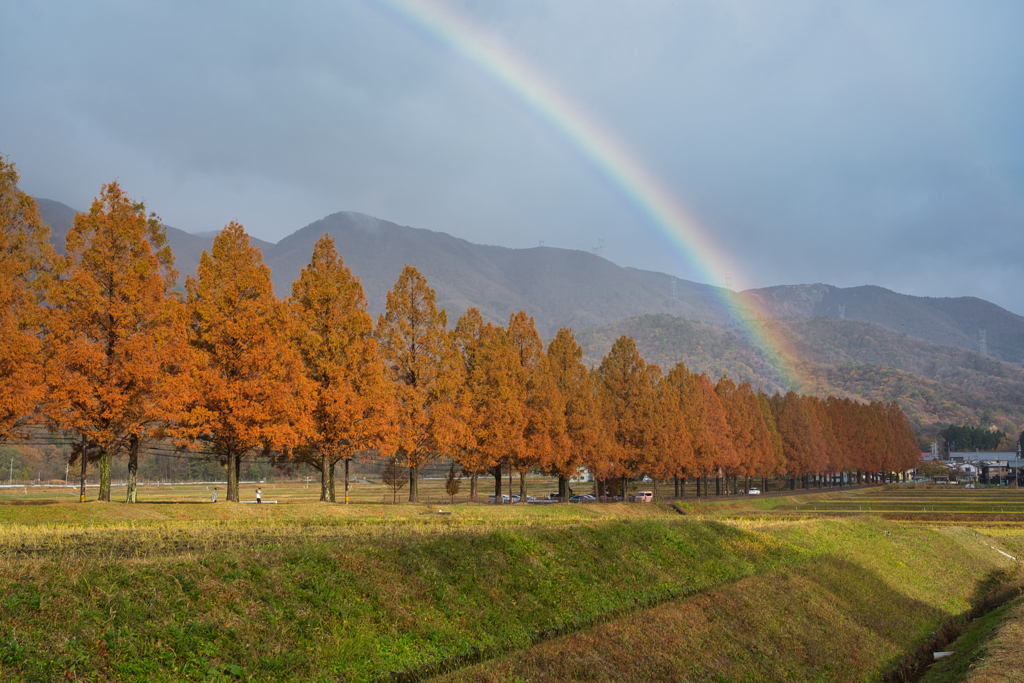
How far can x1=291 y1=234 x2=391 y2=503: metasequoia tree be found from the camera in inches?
1475

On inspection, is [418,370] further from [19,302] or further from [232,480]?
[19,302]

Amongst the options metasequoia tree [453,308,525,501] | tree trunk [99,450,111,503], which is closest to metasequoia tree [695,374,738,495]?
metasequoia tree [453,308,525,501]

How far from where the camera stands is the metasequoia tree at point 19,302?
25.3 m

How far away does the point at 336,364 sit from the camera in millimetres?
38438

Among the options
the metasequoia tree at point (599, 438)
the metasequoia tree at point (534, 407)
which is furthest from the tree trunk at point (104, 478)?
the metasequoia tree at point (599, 438)

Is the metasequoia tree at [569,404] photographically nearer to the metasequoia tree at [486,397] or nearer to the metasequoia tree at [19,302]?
the metasequoia tree at [486,397]

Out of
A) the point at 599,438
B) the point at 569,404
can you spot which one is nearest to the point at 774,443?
the point at 599,438

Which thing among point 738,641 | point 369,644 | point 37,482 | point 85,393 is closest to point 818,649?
point 738,641

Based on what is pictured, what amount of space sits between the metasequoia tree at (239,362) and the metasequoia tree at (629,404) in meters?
35.2

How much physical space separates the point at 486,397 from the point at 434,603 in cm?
3589

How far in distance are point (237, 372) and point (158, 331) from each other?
15.6 ft

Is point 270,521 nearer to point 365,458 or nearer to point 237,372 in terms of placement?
point 237,372

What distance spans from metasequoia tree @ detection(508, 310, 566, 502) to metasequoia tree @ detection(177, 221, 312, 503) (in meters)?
19.9

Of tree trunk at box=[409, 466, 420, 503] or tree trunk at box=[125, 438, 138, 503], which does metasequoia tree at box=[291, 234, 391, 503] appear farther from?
tree trunk at box=[125, 438, 138, 503]
